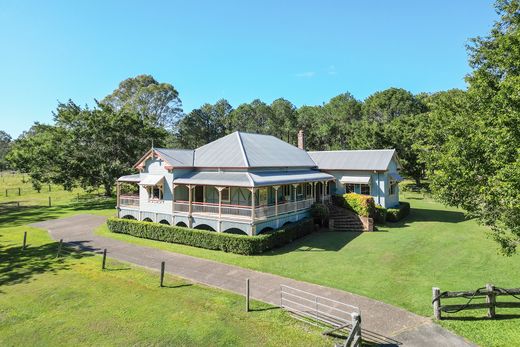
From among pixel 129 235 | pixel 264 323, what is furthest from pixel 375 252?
pixel 129 235

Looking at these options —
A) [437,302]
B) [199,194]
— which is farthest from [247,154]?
[437,302]

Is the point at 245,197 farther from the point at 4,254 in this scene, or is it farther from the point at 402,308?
the point at 4,254

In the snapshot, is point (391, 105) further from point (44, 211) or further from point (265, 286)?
point (265, 286)

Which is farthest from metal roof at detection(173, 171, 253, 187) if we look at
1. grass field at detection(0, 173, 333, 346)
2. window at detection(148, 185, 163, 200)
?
grass field at detection(0, 173, 333, 346)

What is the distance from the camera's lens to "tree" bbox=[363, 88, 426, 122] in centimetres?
7562

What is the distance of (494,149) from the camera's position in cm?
1032

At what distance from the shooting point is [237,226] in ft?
69.6

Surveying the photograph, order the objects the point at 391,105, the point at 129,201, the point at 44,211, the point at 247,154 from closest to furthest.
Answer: the point at 247,154 → the point at 129,201 → the point at 44,211 → the point at 391,105

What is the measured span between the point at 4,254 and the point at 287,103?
2583 inches

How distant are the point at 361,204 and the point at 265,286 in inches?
605

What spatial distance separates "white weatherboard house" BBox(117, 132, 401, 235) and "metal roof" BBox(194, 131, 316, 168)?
7 centimetres

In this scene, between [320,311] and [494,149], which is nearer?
[494,149]

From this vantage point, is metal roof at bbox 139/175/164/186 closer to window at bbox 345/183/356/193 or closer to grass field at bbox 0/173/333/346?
grass field at bbox 0/173/333/346

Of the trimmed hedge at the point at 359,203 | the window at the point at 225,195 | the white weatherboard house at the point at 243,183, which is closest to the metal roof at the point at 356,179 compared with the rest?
the white weatherboard house at the point at 243,183
